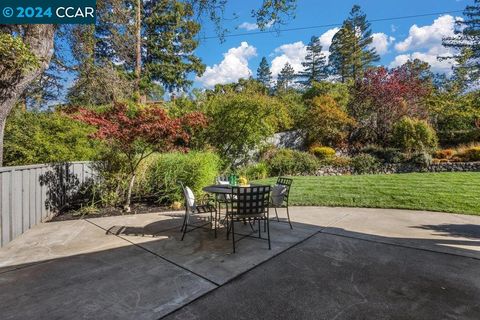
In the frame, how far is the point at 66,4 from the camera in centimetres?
493

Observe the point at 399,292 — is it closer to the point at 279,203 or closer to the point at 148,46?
the point at 279,203

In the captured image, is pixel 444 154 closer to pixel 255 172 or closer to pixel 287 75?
pixel 255 172

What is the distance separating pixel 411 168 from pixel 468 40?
1645 cm

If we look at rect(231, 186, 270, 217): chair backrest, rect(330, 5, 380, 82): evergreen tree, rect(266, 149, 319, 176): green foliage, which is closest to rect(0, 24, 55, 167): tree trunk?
rect(231, 186, 270, 217): chair backrest

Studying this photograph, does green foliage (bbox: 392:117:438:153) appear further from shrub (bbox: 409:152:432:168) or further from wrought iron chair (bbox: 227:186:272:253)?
wrought iron chair (bbox: 227:186:272:253)

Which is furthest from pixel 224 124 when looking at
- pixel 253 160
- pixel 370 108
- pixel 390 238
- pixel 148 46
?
pixel 148 46

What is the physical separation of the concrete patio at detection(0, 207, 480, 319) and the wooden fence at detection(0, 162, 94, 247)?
26 cm

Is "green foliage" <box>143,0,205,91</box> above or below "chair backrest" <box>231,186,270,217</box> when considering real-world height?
above

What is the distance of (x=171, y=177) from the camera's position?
6.36 metres

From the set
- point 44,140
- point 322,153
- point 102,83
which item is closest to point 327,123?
point 322,153

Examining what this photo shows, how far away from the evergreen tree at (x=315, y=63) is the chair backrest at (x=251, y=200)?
121 feet

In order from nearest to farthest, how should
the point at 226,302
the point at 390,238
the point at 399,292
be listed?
the point at 226,302
the point at 399,292
the point at 390,238

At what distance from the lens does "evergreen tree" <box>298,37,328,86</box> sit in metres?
37.6

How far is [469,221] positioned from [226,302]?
16.6ft
